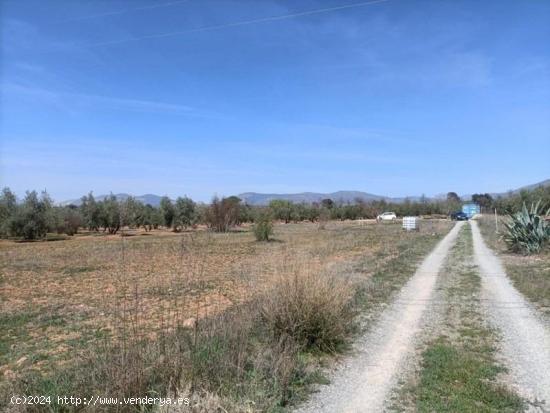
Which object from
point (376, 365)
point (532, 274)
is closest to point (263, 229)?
point (532, 274)

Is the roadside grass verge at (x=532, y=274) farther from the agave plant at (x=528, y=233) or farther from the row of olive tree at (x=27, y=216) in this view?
the row of olive tree at (x=27, y=216)

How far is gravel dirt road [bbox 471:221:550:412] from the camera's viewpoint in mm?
5820

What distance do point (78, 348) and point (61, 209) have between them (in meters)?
48.0

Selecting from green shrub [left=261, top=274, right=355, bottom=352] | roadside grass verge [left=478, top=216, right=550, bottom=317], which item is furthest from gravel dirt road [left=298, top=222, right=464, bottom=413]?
roadside grass verge [left=478, top=216, right=550, bottom=317]

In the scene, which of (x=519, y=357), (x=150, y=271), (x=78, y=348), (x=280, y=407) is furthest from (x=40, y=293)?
(x=519, y=357)

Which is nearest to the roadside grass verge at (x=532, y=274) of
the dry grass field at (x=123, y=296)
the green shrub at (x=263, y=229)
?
the dry grass field at (x=123, y=296)

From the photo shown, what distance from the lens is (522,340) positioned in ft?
26.2

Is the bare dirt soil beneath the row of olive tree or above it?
beneath

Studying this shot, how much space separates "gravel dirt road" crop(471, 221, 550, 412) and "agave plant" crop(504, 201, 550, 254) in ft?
28.3

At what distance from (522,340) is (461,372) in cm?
229

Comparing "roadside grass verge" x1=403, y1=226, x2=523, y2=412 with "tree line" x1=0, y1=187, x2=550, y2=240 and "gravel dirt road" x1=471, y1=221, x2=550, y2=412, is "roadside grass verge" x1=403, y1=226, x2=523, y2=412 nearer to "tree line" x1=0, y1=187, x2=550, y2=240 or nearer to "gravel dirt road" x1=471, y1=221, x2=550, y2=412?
"gravel dirt road" x1=471, y1=221, x2=550, y2=412

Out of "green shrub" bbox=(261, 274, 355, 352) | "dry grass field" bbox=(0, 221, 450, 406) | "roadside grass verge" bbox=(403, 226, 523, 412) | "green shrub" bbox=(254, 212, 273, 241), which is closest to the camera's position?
"roadside grass verge" bbox=(403, 226, 523, 412)

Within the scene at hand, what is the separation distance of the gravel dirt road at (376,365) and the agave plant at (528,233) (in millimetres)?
12789

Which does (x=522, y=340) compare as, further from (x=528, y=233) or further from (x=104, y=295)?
(x=528, y=233)
